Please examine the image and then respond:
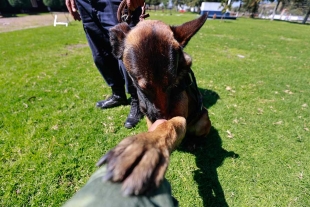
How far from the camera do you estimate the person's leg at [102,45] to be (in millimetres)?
3285

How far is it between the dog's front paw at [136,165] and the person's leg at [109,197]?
1.3 inches

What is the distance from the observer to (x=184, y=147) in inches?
126

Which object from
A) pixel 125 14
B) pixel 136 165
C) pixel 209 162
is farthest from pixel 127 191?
pixel 125 14

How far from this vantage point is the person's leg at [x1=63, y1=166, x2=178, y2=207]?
0.70 metres

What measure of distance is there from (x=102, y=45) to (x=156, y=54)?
7.44 ft

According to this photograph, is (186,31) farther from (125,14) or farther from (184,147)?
(184,147)

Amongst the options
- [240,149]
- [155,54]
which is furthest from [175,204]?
[240,149]

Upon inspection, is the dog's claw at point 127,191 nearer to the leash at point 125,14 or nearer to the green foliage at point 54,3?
the leash at point 125,14

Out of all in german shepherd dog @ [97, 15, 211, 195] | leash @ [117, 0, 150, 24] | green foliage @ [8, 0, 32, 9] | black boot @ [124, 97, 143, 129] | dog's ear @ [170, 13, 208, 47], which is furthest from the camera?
green foliage @ [8, 0, 32, 9]

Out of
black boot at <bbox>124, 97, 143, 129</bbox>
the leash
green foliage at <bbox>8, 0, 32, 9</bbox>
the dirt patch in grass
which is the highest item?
the leash

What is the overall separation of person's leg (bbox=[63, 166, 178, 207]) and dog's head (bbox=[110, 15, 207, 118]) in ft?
3.76

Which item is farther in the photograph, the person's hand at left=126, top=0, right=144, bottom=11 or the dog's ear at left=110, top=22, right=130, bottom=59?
the person's hand at left=126, top=0, right=144, bottom=11

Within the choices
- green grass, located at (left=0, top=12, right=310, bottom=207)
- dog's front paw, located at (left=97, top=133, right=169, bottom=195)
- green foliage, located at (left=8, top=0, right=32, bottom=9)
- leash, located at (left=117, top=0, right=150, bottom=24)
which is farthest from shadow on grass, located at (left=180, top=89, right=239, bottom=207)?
green foliage, located at (left=8, top=0, right=32, bottom=9)

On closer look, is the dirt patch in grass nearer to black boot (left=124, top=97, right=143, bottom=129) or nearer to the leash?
black boot (left=124, top=97, right=143, bottom=129)
